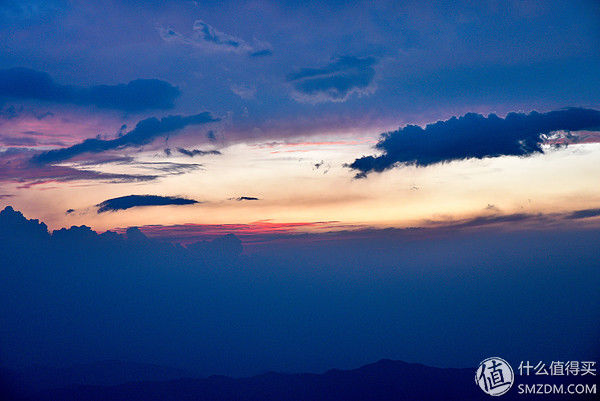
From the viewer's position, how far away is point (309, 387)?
143750 millimetres

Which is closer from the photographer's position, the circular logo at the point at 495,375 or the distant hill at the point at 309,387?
the circular logo at the point at 495,375

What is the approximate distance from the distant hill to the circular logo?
10847 centimetres

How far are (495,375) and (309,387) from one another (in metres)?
126

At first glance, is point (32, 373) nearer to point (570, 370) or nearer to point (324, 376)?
point (324, 376)

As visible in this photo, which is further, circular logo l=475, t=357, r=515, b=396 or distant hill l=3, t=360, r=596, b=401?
distant hill l=3, t=360, r=596, b=401

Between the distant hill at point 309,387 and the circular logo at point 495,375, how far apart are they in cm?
10847

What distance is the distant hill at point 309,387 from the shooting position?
131m

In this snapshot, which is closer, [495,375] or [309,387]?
[495,375]

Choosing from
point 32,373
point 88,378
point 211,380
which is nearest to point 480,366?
point 211,380

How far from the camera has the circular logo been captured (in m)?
28.7

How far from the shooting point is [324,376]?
14762 cm

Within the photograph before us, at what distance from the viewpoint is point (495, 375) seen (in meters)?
30.3

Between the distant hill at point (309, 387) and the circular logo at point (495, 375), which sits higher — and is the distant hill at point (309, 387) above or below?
below

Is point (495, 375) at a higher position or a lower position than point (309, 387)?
higher
